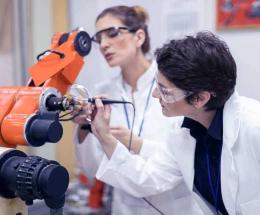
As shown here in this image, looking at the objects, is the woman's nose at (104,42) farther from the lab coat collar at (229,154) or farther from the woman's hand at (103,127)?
the lab coat collar at (229,154)

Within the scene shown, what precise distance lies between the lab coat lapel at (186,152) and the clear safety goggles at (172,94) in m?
0.22

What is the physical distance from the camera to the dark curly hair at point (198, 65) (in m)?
1.02

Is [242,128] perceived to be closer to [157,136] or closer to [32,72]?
A: [157,136]

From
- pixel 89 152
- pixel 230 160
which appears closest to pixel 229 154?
pixel 230 160

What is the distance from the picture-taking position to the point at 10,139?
2.74ft

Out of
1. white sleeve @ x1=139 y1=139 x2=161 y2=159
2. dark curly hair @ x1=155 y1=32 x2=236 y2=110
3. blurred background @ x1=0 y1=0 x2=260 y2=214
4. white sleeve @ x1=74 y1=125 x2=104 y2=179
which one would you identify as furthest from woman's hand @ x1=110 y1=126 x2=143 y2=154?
blurred background @ x1=0 y1=0 x2=260 y2=214

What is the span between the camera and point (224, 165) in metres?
1.09

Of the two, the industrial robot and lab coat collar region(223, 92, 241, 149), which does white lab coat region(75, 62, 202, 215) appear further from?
the industrial robot

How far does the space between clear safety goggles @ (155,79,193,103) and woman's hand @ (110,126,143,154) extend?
32 cm

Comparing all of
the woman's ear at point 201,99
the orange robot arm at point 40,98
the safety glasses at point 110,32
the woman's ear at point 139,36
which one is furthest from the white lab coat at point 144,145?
the orange robot arm at point 40,98

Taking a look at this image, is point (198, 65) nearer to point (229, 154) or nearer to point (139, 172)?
point (229, 154)

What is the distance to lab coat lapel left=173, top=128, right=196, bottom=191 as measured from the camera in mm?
1198

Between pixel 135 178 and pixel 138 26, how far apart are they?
693 mm

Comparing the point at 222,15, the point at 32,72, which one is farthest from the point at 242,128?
the point at 222,15
